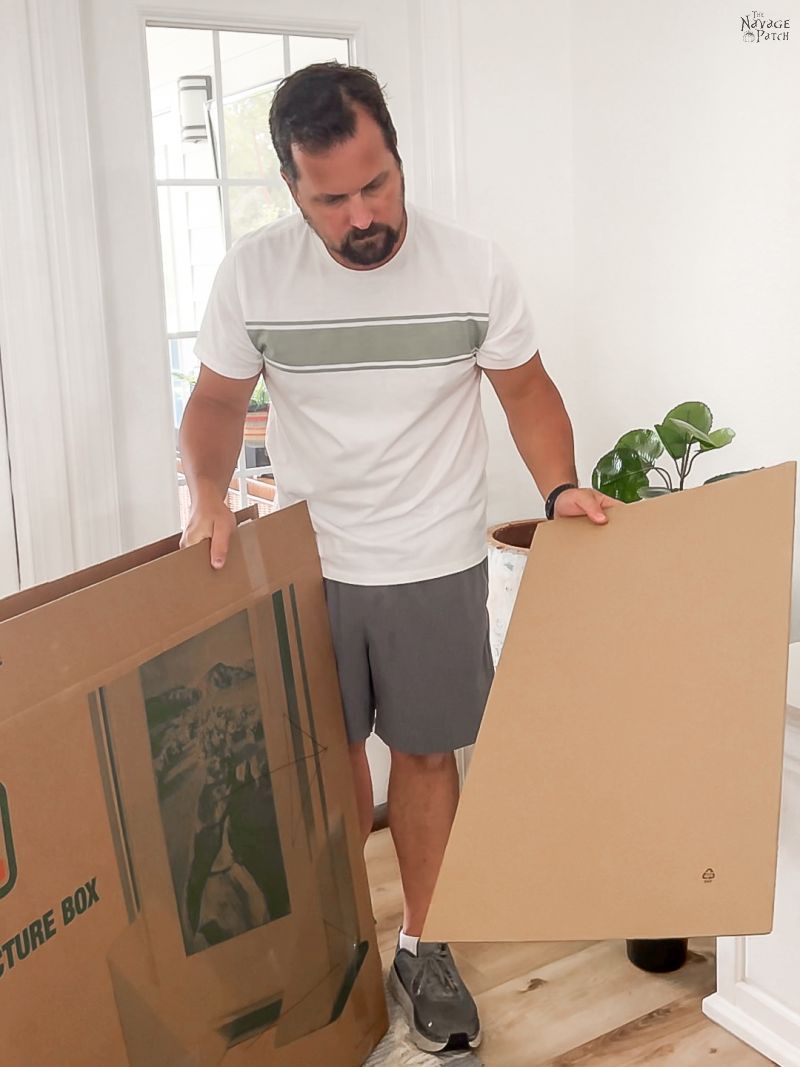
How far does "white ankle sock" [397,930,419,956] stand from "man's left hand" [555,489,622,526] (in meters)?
0.84

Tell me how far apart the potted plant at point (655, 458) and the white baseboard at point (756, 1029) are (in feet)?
0.42

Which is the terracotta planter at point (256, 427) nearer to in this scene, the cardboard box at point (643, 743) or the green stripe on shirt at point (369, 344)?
the green stripe on shirt at point (369, 344)

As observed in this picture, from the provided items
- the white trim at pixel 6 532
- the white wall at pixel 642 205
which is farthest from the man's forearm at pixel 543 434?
the white trim at pixel 6 532

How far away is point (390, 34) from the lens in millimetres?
2301

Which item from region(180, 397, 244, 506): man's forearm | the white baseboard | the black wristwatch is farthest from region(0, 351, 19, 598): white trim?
the white baseboard

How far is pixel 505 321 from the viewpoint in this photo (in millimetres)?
1621

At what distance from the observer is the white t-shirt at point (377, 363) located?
1.59m

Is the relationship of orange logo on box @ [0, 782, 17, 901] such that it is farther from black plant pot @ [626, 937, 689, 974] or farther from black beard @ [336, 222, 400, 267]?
black plant pot @ [626, 937, 689, 974]

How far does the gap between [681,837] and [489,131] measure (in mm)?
1740

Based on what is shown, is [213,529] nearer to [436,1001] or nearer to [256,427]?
[436,1001]

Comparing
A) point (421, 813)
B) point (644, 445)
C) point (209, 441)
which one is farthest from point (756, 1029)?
point (209, 441)

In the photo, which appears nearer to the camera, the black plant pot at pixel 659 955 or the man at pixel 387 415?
the man at pixel 387 415

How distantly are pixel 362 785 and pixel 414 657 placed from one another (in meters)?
0.26

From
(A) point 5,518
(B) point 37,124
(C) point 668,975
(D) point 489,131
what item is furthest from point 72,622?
(D) point 489,131
